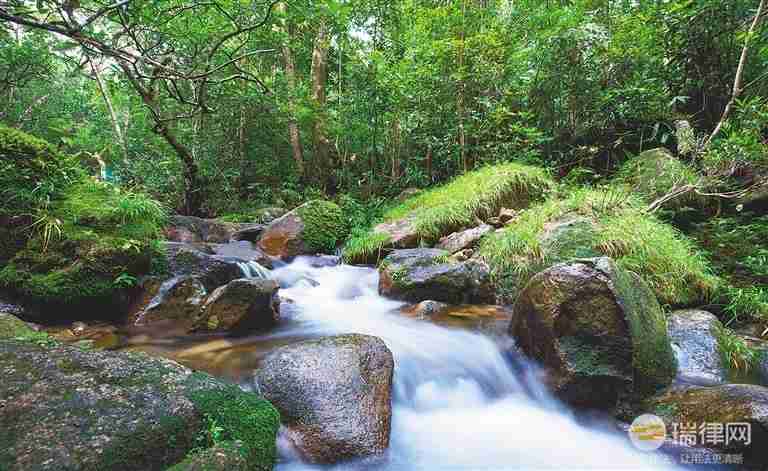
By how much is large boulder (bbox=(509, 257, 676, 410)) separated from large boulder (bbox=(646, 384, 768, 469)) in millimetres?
186

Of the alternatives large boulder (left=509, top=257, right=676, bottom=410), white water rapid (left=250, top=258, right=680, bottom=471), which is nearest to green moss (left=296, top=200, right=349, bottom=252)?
white water rapid (left=250, top=258, right=680, bottom=471)

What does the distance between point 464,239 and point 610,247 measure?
209 centimetres

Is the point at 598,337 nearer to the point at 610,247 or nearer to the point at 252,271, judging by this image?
A: the point at 610,247

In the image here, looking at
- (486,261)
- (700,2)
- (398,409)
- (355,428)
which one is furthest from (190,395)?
(700,2)

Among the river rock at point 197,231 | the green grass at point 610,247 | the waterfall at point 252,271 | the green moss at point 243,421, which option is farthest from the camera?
the river rock at point 197,231

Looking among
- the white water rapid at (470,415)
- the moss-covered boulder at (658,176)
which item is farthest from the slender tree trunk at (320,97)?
the white water rapid at (470,415)

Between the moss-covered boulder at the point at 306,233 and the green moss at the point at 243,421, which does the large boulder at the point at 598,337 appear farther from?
the moss-covered boulder at the point at 306,233

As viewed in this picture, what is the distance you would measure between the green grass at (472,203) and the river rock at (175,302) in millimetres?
3138

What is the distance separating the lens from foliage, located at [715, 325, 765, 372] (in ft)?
10.0

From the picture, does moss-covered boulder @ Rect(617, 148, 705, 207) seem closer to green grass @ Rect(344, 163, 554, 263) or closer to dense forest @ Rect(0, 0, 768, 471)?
dense forest @ Rect(0, 0, 768, 471)

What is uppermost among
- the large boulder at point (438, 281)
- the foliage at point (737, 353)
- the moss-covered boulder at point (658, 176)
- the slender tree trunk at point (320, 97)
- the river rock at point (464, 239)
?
the slender tree trunk at point (320, 97)

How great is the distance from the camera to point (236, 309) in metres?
3.62

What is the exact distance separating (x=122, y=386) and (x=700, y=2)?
8.62 meters

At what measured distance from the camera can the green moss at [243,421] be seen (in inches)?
64.3
